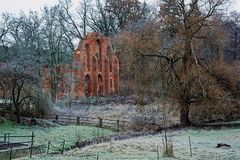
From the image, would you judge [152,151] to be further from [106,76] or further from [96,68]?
[106,76]

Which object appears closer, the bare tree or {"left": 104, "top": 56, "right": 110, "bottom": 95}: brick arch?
the bare tree

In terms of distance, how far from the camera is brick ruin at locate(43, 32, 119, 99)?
64250mm

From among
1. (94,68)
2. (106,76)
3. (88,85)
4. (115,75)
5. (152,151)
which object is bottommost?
(152,151)

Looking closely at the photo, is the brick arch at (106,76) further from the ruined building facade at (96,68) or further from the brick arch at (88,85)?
the brick arch at (88,85)

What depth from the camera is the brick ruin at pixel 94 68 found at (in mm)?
64250

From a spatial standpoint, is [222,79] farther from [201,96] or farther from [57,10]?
[57,10]

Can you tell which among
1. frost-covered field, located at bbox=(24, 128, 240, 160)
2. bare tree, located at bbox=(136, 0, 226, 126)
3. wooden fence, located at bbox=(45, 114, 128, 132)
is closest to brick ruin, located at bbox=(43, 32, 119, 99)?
wooden fence, located at bbox=(45, 114, 128, 132)

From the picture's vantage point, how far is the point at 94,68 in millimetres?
69875

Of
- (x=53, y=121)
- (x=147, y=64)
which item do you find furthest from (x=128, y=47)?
(x=53, y=121)

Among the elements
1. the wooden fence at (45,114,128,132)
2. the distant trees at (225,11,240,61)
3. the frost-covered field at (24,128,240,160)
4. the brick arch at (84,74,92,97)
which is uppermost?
the distant trees at (225,11,240,61)

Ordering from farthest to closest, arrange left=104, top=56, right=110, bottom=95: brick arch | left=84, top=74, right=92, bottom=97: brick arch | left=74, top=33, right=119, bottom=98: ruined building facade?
left=104, top=56, right=110, bottom=95: brick arch → left=84, top=74, right=92, bottom=97: brick arch → left=74, top=33, right=119, bottom=98: ruined building facade

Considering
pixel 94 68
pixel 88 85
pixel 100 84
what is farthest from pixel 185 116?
pixel 100 84

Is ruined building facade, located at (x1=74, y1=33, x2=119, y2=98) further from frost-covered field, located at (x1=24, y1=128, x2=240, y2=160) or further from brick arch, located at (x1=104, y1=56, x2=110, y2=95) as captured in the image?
frost-covered field, located at (x1=24, y1=128, x2=240, y2=160)

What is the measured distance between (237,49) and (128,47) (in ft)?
124
